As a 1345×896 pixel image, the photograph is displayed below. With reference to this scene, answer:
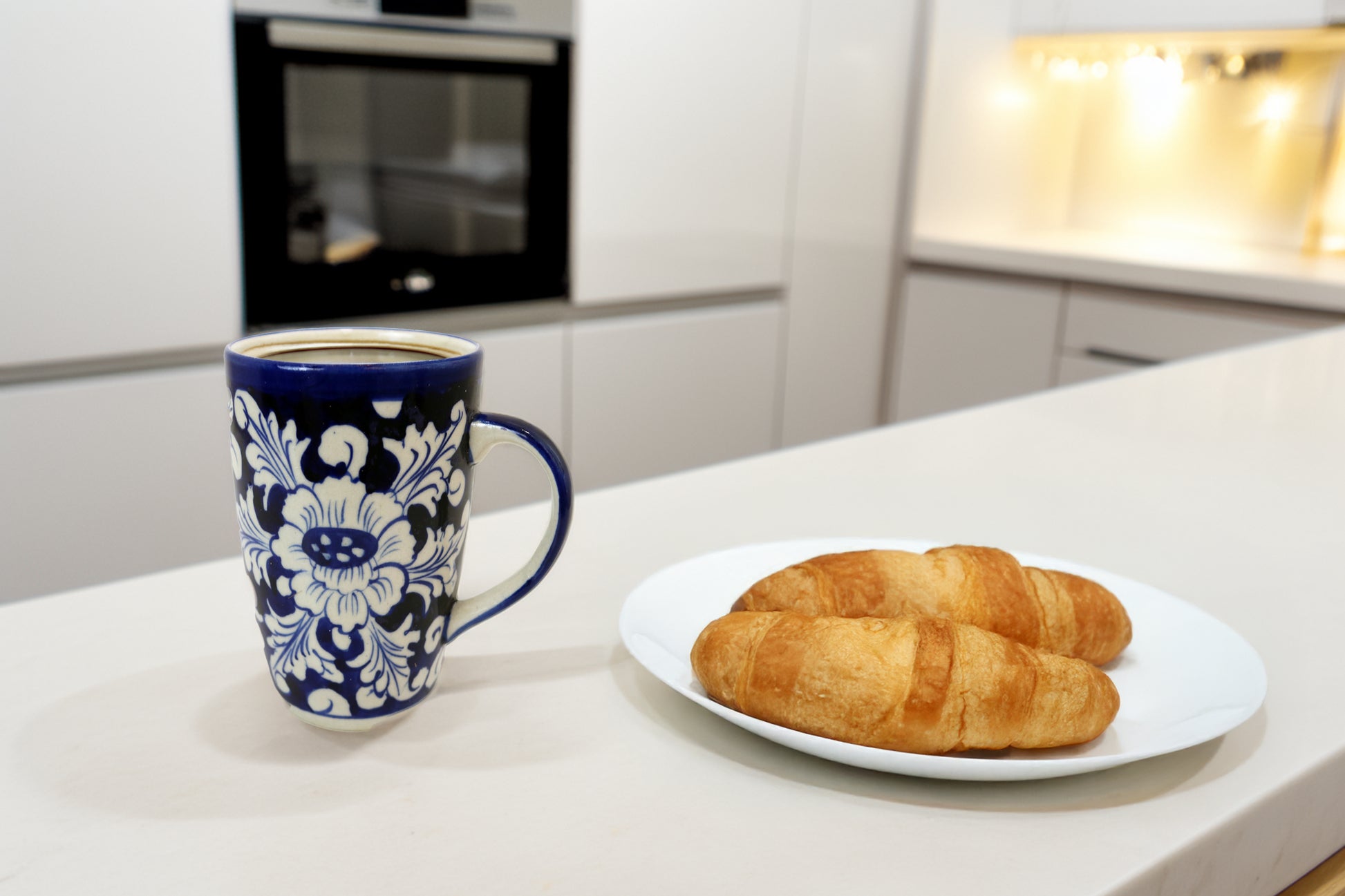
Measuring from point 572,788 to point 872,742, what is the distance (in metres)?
0.10

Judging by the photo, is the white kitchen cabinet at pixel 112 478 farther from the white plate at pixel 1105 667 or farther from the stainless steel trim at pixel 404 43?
the white plate at pixel 1105 667

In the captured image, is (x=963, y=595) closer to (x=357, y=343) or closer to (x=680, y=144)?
(x=357, y=343)

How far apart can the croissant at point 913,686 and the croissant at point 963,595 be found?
4 centimetres

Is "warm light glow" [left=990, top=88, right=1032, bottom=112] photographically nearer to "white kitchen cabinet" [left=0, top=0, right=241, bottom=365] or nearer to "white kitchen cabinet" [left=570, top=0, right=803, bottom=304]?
"white kitchen cabinet" [left=570, top=0, right=803, bottom=304]

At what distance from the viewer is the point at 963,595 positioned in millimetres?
455

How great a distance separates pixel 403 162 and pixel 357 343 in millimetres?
1582

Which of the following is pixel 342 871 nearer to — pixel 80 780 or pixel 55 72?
pixel 80 780

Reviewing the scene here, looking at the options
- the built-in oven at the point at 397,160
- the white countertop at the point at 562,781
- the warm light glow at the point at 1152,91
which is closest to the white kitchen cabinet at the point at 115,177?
the built-in oven at the point at 397,160

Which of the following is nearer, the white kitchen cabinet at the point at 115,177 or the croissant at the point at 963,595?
the croissant at the point at 963,595

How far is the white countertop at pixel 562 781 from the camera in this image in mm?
360

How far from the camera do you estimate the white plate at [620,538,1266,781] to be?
0.39m

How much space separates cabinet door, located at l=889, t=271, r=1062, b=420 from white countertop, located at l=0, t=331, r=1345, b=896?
1973 millimetres

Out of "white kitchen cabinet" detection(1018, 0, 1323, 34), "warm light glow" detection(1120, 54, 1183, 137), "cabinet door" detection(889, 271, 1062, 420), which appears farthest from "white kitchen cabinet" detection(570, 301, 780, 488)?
"warm light glow" detection(1120, 54, 1183, 137)

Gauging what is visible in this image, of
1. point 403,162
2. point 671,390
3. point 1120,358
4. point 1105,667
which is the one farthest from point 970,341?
point 1105,667
